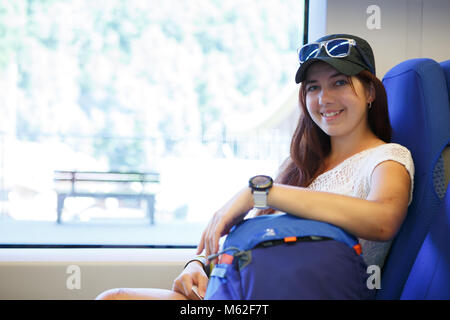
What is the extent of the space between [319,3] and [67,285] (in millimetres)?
1620

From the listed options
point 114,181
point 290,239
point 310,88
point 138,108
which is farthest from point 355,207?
point 138,108

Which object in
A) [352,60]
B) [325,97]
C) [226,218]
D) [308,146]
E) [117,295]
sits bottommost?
[117,295]

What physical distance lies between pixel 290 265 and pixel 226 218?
0.83 ft

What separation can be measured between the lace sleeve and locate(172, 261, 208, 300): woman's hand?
0.52 meters

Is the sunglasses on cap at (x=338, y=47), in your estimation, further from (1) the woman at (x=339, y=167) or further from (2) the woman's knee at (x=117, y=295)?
(2) the woman's knee at (x=117, y=295)

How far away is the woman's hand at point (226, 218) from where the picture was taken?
980mm

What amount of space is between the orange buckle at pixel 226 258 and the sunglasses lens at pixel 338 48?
2.27 ft

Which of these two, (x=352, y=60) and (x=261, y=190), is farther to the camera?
(x=352, y=60)

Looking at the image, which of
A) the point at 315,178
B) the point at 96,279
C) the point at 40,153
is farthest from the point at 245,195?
the point at 40,153

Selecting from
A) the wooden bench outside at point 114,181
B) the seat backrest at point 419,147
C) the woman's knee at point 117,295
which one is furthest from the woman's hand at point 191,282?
the wooden bench outside at point 114,181

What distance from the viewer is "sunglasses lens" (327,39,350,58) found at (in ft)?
3.96

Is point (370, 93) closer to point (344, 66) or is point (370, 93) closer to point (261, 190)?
point (344, 66)

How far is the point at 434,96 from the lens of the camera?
118cm

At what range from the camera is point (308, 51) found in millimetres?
1287
